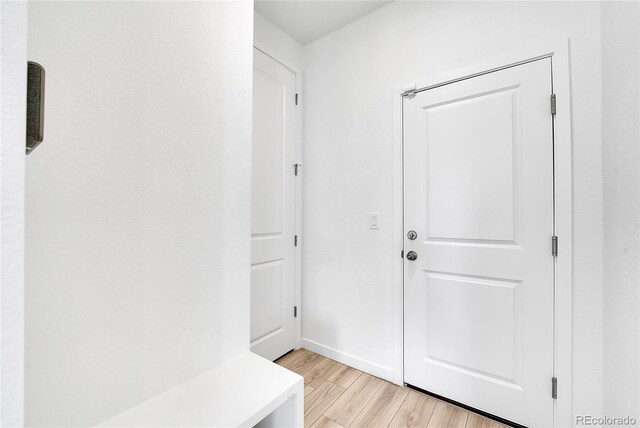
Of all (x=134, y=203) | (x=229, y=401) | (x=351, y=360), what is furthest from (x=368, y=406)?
(x=134, y=203)

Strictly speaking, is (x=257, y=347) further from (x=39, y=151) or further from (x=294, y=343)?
(x=39, y=151)

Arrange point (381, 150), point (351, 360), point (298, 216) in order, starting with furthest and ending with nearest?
point (298, 216)
point (351, 360)
point (381, 150)

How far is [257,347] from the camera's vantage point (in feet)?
6.51

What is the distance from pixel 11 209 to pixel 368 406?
6.10ft

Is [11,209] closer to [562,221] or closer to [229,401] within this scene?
[229,401]

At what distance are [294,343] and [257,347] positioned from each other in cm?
42

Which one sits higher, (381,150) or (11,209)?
(381,150)

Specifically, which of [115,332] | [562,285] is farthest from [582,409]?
[115,332]

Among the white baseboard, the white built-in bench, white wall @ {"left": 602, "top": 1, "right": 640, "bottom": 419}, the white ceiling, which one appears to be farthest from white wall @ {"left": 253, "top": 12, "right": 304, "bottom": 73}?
the white baseboard

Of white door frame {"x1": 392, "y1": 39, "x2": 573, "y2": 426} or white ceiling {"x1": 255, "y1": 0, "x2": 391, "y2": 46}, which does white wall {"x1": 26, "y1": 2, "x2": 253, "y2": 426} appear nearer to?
white ceiling {"x1": 255, "y1": 0, "x2": 391, "y2": 46}

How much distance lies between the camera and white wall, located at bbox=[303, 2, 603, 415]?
130cm

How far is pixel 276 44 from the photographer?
2.17 metres

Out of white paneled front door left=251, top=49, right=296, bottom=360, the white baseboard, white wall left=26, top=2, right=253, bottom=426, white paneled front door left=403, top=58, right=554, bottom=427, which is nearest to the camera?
white wall left=26, top=2, right=253, bottom=426

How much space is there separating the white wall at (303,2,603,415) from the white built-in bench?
110cm
